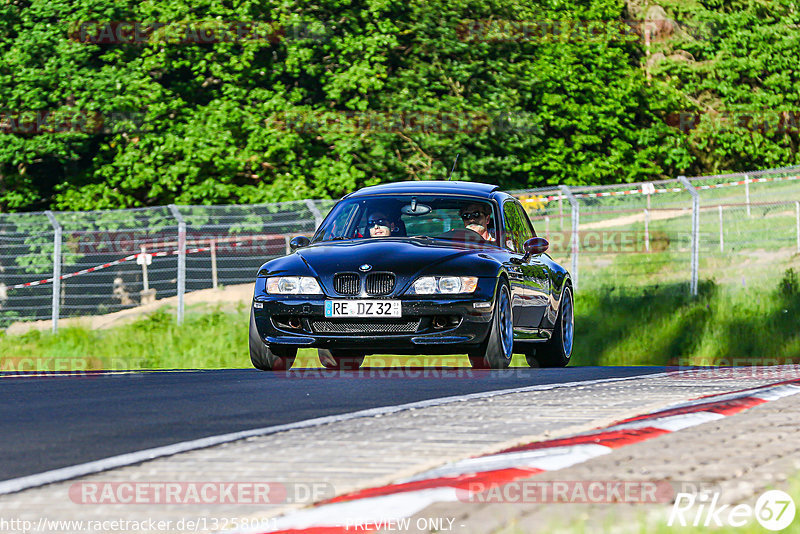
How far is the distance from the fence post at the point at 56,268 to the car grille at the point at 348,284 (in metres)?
12.0

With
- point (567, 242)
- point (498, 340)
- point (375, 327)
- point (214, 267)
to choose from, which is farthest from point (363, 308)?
point (214, 267)

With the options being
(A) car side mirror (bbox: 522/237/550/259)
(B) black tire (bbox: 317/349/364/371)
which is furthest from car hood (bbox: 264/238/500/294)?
(B) black tire (bbox: 317/349/364/371)

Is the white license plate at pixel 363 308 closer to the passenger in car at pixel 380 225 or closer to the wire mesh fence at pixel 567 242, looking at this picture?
the passenger in car at pixel 380 225

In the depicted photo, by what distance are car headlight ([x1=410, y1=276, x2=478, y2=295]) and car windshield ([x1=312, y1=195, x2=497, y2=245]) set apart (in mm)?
1154

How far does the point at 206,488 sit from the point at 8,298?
20.1 meters

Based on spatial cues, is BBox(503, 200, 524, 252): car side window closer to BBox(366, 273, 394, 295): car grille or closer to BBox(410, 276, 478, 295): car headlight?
BBox(410, 276, 478, 295): car headlight

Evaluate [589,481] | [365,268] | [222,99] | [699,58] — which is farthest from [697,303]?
[699,58]

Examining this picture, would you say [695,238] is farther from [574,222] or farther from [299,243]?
[299,243]

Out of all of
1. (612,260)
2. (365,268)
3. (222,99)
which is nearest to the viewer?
(365,268)

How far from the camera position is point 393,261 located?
34.7ft

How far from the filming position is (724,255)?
75.7ft

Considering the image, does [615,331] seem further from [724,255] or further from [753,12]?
[753,12]

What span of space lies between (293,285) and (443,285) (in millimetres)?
1142

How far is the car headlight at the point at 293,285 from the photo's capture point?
10586mm
